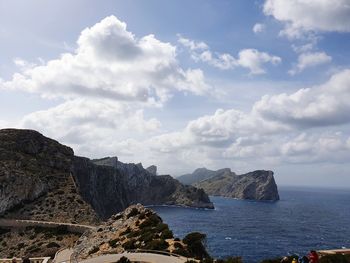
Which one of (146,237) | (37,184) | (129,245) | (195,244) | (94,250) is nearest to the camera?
(195,244)

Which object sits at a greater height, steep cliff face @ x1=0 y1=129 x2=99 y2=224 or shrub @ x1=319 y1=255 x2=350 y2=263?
steep cliff face @ x1=0 y1=129 x2=99 y2=224

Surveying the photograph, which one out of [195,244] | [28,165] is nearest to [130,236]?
[195,244]

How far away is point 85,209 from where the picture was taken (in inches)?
3725

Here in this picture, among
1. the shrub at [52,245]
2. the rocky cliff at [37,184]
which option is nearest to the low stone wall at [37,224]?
the rocky cliff at [37,184]

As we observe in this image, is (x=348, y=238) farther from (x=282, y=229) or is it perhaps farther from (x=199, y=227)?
(x=199, y=227)

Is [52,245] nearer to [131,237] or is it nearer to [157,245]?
[131,237]

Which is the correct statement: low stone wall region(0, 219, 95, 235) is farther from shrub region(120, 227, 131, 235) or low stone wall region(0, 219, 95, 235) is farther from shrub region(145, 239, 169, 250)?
shrub region(145, 239, 169, 250)

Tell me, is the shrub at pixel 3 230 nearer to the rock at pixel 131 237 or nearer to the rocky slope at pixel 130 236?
the rocky slope at pixel 130 236

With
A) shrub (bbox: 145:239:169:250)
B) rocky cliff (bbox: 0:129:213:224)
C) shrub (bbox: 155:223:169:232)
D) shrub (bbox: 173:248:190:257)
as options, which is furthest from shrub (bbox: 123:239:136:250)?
rocky cliff (bbox: 0:129:213:224)

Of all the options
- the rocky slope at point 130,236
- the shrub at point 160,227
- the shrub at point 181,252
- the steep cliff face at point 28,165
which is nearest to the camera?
the shrub at point 181,252

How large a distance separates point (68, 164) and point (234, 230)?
7524 cm

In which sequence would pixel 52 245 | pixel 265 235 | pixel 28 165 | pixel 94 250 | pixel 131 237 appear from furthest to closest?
1. pixel 265 235
2. pixel 28 165
3. pixel 52 245
4. pixel 131 237
5. pixel 94 250

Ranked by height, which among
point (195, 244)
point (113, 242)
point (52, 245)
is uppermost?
point (195, 244)

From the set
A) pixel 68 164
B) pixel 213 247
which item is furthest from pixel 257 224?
pixel 68 164
